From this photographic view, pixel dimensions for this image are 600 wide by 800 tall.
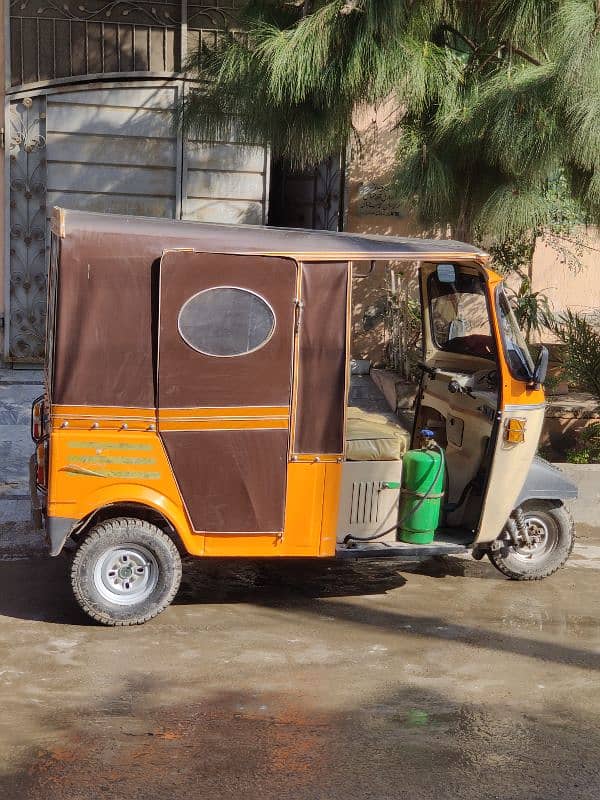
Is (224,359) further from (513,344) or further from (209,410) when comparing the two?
(513,344)

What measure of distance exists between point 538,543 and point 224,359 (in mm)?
2497

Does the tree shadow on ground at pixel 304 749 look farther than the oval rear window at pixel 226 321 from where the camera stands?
No

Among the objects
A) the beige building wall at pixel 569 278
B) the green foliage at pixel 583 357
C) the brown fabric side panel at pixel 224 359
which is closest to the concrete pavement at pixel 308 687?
the brown fabric side panel at pixel 224 359

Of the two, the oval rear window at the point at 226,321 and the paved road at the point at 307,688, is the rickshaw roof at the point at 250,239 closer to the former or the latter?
the oval rear window at the point at 226,321

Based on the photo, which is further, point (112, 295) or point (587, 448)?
point (587, 448)

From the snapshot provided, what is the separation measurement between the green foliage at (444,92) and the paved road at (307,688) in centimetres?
288

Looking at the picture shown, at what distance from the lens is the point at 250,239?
5.82 metres

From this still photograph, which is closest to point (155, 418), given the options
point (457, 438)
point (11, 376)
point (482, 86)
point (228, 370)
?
point (228, 370)

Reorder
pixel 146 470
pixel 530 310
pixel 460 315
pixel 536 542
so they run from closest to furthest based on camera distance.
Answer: pixel 146 470 < pixel 536 542 < pixel 460 315 < pixel 530 310

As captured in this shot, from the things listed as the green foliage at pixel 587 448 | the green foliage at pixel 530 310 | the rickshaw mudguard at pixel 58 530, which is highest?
the green foliage at pixel 530 310

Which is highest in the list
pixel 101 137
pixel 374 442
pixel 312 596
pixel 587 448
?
pixel 101 137

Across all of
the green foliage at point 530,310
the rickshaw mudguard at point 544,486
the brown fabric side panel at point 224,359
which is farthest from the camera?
the green foliage at point 530,310

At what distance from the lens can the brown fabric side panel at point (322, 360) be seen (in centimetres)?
591

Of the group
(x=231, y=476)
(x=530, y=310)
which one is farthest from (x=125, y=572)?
(x=530, y=310)
